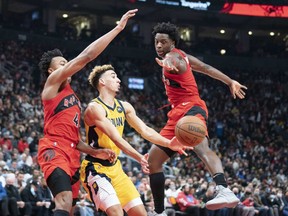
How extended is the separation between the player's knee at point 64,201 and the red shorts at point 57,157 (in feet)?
0.99

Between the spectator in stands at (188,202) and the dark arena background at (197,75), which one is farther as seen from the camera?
the dark arena background at (197,75)

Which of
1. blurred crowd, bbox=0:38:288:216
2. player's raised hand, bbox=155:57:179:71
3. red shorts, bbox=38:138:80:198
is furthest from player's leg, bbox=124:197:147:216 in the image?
blurred crowd, bbox=0:38:288:216

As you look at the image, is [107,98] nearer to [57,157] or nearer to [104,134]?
[104,134]

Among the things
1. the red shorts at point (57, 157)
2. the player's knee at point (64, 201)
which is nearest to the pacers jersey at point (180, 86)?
the red shorts at point (57, 157)

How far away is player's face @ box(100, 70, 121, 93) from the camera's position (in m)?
8.71

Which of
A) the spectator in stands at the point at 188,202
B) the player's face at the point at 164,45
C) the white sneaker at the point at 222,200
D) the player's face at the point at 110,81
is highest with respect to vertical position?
the player's face at the point at 164,45

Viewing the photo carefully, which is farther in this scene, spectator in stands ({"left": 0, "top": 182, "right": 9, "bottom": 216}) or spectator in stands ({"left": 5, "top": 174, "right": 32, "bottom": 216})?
spectator in stands ({"left": 5, "top": 174, "right": 32, "bottom": 216})

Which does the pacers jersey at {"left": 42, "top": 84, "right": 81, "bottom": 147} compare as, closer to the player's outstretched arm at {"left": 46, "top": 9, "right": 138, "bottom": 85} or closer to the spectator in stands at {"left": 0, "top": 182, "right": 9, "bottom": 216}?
the player's outstretched arm at {"left": 46, "top": 9, "right": 138, "bottom": 85}

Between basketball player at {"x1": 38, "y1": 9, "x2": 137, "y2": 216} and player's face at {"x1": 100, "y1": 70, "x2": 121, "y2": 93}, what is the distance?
61 cm

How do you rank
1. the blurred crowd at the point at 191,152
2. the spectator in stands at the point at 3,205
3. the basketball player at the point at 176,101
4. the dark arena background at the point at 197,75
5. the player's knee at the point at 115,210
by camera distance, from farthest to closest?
the dark arena background at the point at 197,75 < the blurred crowd at the point at 191,152 < the spectator in stands at the point at 3,205 < the basketball player at the point at 176,101 < the player's knee at the point at 115,210

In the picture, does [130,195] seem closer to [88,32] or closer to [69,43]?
[69,43]

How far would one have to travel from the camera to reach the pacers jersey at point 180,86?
8680 mm

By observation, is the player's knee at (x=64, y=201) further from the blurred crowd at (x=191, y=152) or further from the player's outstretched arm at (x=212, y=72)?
the blurred crowd at (x=191, y=152)

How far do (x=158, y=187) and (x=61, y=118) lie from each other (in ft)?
5.55
